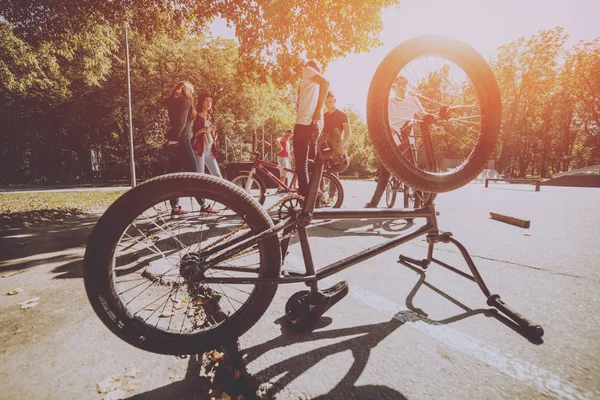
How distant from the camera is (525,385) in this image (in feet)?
3.91

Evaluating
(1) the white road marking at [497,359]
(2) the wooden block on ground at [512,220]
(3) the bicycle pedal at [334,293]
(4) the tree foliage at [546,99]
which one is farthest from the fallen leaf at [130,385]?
(4) the tree foliage at [546,99]

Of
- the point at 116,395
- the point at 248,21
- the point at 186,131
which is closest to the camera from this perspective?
the point at 116,395

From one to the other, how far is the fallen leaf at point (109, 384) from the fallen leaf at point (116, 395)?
3 cm

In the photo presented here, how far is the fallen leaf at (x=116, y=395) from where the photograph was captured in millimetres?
1134

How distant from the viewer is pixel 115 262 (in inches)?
53.4

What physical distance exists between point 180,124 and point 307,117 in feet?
7.92

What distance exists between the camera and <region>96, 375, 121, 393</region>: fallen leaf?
1.18 meters

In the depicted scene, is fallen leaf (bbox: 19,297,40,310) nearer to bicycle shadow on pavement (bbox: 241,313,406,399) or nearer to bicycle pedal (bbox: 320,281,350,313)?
bicycle shadow on pavement (bbox: 241,313,406,399)

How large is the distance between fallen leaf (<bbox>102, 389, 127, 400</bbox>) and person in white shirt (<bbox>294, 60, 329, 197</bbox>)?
2.38 meters

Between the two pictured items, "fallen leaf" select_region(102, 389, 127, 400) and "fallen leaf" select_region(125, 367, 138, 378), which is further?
"fallen leaf" select_region(125, 367, 138, 378)

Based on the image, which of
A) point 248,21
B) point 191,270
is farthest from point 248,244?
point 248,21

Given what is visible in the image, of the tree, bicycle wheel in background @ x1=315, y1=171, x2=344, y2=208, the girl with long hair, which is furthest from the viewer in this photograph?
the tree

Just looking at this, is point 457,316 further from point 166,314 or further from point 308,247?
point 166,314

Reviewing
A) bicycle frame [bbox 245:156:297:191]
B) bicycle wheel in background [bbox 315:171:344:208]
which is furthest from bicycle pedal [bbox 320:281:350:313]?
bicycle frame [bbox 245:156:297:191]
